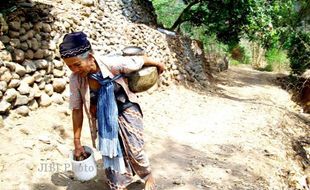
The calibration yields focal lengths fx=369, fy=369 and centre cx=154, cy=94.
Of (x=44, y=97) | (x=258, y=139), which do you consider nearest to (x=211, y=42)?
(x=258, y=139)

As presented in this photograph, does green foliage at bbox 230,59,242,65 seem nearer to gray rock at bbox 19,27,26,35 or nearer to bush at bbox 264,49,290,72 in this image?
bush at bbox 264,49,290,72

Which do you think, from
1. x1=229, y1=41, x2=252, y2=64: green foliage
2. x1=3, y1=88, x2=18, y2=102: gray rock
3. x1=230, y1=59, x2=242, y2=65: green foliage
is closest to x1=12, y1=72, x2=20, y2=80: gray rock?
x1=3, y1=88, x2=18, y2=102: gray rock

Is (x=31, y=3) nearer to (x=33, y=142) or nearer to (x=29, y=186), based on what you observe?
(x=33, y=142)

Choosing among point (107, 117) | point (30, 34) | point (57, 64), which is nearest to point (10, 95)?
point (30, 34)

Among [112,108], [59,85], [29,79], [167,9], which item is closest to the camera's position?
[112,108]

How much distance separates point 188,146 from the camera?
17.6ft

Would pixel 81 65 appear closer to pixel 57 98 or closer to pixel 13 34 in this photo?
pixel 13 34

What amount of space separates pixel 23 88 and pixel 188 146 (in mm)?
2410

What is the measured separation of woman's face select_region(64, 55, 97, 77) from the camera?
A: 279cm

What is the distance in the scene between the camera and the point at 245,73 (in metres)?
15.5

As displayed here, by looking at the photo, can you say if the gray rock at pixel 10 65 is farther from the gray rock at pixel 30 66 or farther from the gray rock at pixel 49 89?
the gray rock at pixel 49 89

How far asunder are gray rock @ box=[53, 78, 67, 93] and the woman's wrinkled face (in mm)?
2661

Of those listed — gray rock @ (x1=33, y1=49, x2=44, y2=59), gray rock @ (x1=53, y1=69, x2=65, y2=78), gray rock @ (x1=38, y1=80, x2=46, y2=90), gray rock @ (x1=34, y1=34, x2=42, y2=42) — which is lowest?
gray rock @ (x1=38, y1=80, x2=46, y2=90)

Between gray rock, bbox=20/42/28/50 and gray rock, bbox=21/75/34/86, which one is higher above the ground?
gray rock, bbox=20/42/28/50
